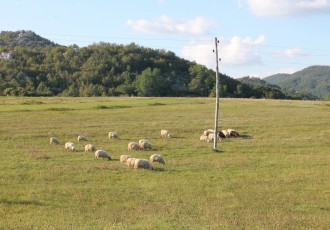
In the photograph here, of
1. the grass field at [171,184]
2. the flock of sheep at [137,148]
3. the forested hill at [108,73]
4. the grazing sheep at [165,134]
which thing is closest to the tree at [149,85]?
the forested hill at [108,73]

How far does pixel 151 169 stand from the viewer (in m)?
24.3

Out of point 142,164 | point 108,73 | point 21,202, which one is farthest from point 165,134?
point 108,73

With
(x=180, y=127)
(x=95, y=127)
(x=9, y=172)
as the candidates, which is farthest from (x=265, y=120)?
(x=9, y=172)

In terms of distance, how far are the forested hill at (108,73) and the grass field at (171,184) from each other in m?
96.8

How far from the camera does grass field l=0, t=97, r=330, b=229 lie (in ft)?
50.4

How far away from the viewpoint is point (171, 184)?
20938 mm

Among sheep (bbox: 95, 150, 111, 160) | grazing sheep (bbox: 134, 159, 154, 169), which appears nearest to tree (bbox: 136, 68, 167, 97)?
sheep (bbox: 95, 150, 111, 160)

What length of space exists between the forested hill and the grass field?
9682 cm

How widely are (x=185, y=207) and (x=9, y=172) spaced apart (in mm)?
10157

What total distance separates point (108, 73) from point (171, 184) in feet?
466

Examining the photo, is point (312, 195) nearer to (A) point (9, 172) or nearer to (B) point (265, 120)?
(A) point (9, 172)

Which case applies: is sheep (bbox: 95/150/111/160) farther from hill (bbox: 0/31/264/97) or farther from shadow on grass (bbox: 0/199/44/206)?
hill (bbox: 0/31/264/97)

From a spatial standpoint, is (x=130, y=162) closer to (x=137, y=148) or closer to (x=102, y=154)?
(x=102, y=154)

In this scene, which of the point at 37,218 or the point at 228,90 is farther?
the point at 228,90
